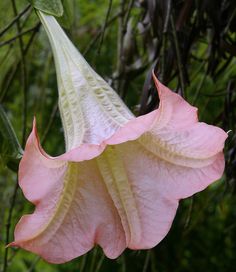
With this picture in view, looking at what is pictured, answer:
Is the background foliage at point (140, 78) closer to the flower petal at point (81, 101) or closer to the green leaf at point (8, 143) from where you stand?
the green leaf at point (8, 143)

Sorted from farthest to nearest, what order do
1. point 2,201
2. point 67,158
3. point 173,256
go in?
point 173,256 → point 2,201 → point 67,158

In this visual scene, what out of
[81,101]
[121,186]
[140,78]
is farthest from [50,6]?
[140,78]

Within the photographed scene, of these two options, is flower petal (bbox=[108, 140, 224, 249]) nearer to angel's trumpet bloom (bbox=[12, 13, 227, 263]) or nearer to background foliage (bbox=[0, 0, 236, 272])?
angel's trumpet bloom (bbox=[12, 13, 227, 263])

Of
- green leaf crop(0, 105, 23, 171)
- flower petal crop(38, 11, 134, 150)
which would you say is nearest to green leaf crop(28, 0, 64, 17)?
flower petal crop(38, 11, 134, 150)

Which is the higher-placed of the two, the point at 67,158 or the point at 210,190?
the point at 67,158

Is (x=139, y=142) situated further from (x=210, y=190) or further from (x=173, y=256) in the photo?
(x=173, y=256)

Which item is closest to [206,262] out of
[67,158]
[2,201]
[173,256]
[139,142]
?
[173,256]

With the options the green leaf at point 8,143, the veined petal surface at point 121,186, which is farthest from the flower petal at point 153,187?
the green leaf at point 8,143
